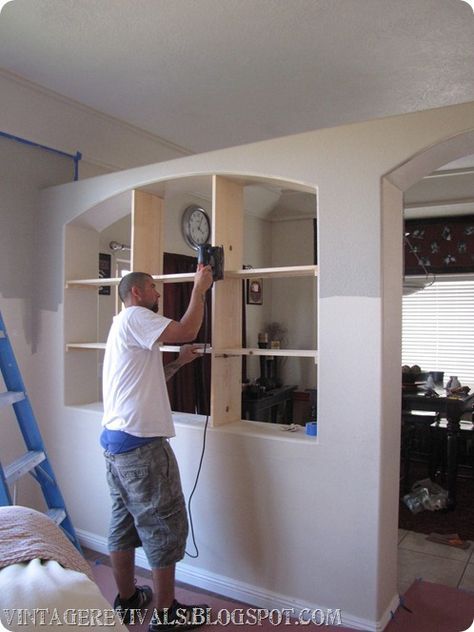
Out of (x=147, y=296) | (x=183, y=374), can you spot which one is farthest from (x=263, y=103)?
(x=183, y=374)

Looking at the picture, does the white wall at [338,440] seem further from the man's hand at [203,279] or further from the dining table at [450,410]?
the dining table at [450,410]

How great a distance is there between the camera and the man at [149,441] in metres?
2.27

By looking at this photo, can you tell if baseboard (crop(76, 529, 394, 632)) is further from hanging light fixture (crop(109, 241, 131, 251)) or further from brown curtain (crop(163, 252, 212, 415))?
hanging light fixture (crop(109, 241, 131, 251))

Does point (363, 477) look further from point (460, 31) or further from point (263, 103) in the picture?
point (263, 103)

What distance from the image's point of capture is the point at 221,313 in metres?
2.73

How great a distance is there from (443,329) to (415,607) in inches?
150

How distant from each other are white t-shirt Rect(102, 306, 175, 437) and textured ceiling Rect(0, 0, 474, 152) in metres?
1.45

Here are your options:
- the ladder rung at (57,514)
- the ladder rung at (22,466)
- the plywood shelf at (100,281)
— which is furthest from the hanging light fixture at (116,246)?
the ladder rung at (57,514)

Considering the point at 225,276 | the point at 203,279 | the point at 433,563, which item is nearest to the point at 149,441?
the point at 203,279

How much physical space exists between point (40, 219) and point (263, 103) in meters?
1.68

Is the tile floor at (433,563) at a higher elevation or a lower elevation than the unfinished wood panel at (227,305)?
lower

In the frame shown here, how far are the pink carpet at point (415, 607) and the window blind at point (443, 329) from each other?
3.39 m

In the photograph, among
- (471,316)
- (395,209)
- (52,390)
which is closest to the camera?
(395,209)

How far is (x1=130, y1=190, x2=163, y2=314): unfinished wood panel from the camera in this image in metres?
3.00
